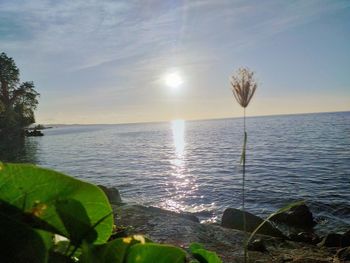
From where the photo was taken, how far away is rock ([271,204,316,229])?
672 inches

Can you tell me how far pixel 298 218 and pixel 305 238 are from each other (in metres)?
2.89

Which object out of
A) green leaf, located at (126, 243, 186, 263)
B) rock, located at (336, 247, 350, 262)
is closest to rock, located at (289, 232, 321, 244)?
rock, located at (336, 247, 350, 262)

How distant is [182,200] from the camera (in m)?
22.5

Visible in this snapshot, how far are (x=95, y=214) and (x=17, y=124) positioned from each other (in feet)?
271

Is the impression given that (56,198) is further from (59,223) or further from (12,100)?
(12,100)

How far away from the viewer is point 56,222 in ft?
2.15

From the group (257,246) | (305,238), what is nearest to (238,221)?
(305,238)

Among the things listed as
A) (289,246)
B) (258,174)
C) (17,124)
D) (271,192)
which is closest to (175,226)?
(289,246)

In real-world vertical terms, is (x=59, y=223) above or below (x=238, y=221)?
above

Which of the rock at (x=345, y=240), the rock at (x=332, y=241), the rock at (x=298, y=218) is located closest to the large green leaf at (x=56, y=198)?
the rock at (x=332, y=241)

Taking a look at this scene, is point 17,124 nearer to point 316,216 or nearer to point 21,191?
point 316,216

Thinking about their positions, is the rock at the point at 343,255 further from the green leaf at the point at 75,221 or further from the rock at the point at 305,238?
the green leaf at the point at 75,221

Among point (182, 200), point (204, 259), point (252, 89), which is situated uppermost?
point (252, 89)

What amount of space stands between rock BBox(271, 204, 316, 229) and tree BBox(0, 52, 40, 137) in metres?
59.0
